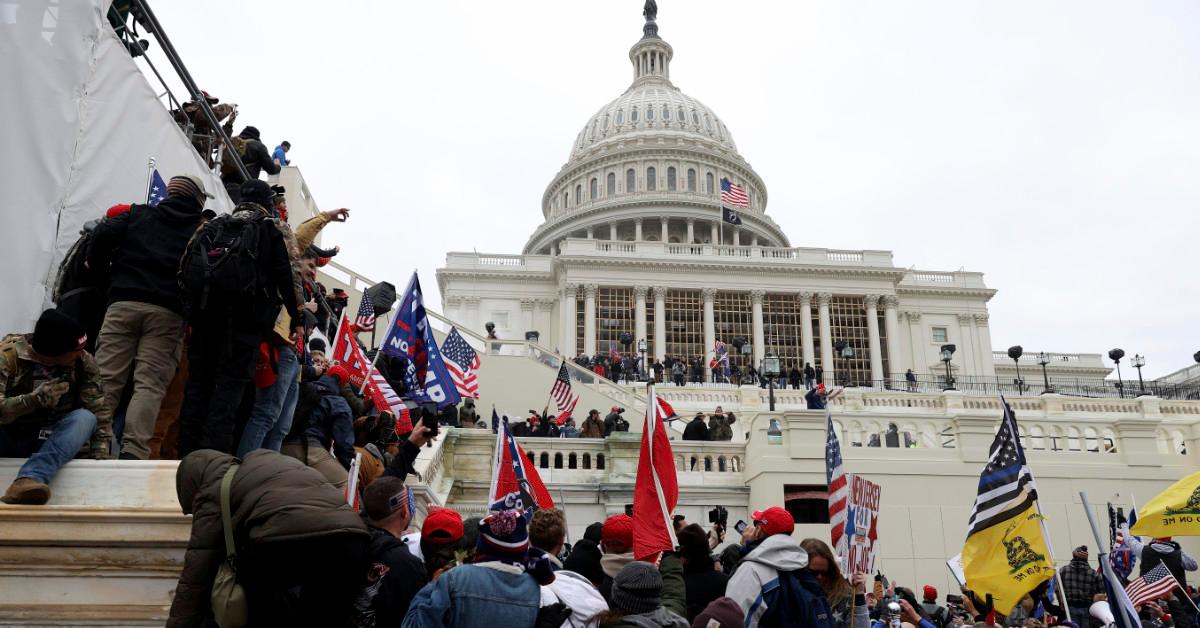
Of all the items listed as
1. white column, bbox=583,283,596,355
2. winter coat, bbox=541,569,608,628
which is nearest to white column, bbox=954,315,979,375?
white column, bbox=583,283,596,355

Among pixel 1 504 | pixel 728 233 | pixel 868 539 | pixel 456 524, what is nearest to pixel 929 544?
pixel 868 539

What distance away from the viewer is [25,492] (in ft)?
16.1

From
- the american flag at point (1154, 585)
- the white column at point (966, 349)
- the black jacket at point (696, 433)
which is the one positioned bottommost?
the american flag at point (1154, 585)

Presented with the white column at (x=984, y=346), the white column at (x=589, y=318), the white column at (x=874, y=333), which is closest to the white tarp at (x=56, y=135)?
the white column at (x=589, y=318)

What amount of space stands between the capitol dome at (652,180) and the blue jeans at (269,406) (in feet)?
200

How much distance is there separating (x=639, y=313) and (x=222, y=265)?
4875cm

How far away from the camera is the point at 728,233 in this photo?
73.6 meters

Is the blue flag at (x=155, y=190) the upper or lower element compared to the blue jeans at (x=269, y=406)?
upper

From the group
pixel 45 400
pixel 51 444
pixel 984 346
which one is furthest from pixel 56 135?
pixel 984 346

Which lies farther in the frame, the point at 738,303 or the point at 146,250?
the point at 738,303

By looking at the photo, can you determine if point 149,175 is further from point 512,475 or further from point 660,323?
point 660,323

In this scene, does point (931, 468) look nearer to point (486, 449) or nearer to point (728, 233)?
point (486, 449)

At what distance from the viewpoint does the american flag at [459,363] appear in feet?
54.9

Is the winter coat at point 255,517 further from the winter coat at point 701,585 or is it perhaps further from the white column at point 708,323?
the white column at point 708,323
